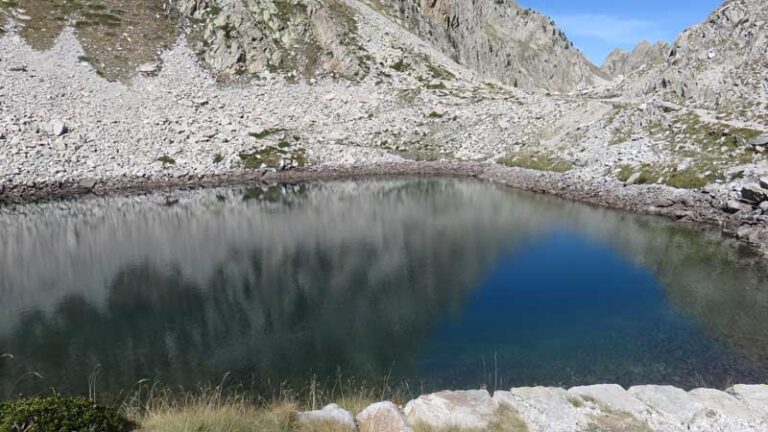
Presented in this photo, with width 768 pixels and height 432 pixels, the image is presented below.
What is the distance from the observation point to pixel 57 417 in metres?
10.6

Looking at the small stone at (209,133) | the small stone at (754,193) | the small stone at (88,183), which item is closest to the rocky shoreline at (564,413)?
the small stone at (754,193)

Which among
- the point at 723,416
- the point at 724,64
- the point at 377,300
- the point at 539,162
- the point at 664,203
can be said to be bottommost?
the point at 377,300

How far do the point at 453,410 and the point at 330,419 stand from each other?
336 centimetres

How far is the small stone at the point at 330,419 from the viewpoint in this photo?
12.5 meters

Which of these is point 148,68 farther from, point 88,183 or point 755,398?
point 755,398

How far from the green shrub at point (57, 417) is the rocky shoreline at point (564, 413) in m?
4.58

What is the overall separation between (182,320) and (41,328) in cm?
719

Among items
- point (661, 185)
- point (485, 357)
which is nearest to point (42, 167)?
point (485, 357)

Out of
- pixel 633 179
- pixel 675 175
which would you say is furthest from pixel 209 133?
pixel 675 175

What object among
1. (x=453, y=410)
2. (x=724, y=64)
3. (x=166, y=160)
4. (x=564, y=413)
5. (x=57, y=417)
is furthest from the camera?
(x=166, y=160)

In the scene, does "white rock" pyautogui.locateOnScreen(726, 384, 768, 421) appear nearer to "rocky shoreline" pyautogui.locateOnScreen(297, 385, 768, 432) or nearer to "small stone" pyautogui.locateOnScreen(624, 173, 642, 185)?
"rocky shoreline" pyautogui.locateOnScreen(297, 385, 768, 432)

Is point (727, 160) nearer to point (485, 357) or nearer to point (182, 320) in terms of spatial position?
point (485, 357)

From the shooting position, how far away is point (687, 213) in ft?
154

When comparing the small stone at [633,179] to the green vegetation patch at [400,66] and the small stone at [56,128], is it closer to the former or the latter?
the green vegetation patch at [400,66]
